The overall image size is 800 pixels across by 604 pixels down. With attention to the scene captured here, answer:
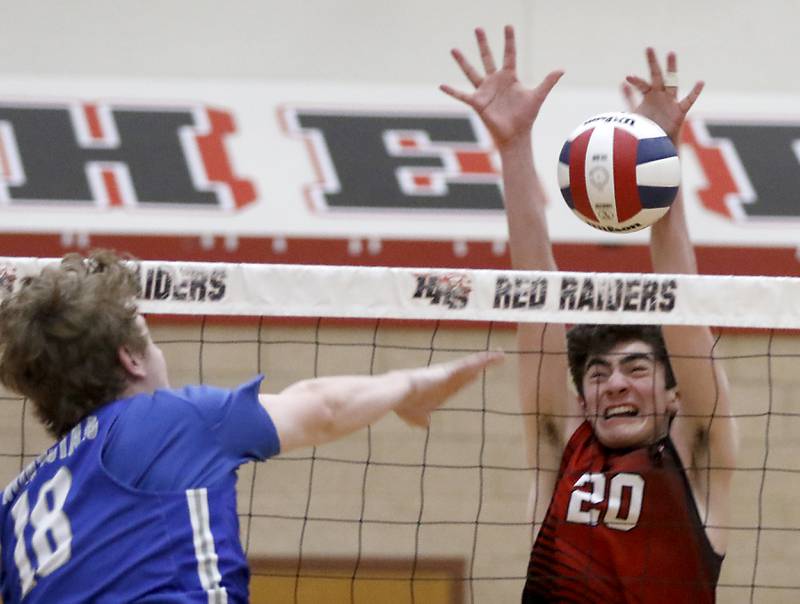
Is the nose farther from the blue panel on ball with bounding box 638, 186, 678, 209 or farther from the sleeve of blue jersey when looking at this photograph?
the sleeve of blue jersey

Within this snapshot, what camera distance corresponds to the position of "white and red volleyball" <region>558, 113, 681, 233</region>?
424 cm

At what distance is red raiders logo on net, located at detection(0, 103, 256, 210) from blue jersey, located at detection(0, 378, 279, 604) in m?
5.15

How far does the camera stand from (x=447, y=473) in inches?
293

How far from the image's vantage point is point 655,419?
399 centimetres

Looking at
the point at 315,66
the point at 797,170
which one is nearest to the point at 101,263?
the point at 315,66

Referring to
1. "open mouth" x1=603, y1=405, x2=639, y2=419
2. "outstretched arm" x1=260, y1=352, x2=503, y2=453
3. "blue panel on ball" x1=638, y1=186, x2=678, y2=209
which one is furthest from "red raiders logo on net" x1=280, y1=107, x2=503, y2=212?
"outstretched arm" x1=260, y1=352, x2=503, y2=453

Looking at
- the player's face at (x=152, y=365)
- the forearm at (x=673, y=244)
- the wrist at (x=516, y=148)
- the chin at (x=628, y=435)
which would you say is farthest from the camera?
the wrist at (x=516, y=148)

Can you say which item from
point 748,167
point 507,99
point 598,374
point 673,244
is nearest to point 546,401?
point 598,374

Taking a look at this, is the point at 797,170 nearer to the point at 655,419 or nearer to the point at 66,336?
the point at 655,419

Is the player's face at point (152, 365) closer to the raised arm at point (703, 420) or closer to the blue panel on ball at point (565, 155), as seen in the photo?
the raised arm at point (703, 420)

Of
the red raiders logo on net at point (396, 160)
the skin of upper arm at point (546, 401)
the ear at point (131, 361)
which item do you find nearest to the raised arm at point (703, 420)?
the skin of upper arm at point (546, 401)

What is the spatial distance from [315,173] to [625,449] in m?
4.23

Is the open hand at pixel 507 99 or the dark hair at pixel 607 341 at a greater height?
the open hand at pixel 507 99

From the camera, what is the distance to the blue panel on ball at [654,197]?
4.23 metres
